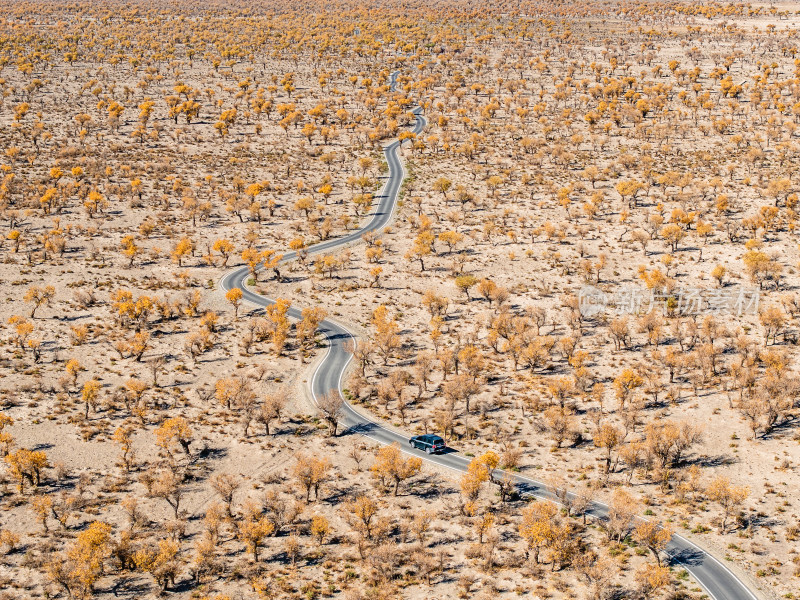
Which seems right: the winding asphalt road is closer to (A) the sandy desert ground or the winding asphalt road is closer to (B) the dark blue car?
(B) the dark blue car

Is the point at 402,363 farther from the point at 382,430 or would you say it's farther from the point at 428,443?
the point at 428,443

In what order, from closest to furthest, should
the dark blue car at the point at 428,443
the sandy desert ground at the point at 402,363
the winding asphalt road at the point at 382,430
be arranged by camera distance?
1. the winding asphalt road at the point at 382,430
2. the sandy desert ground at the point at 402,363
3. the dark blue car at the point at 428,443

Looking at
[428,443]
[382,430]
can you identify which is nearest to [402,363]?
[382,430]

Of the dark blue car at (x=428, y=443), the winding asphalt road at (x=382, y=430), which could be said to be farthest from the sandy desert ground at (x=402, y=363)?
the dark blue car at (x=428, y=443)

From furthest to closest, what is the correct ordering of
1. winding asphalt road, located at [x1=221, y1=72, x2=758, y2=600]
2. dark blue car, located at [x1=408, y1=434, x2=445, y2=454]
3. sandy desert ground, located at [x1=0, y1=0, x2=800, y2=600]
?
dark blue car, located at [x1=408, y1=434, x2=445, y2=454] → sandy desert ground, located at [x1=0, y1=0, x2=800, y2=600] → winding asphalt road, located at [x1=221, y1=72, x2=758, y2=600]

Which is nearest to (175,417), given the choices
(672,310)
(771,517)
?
(771,517)

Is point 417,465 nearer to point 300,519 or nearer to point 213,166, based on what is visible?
point 300,519

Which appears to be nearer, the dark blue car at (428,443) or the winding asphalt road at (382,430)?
the winding asphalt road at (382,430)

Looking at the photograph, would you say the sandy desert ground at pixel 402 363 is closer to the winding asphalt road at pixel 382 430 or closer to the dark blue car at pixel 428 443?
the winding asphalt road at pixel 382 430

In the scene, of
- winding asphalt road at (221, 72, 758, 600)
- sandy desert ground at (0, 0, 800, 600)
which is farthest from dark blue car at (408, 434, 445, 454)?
sandy desert ground at (0, 0, 800, 600)
